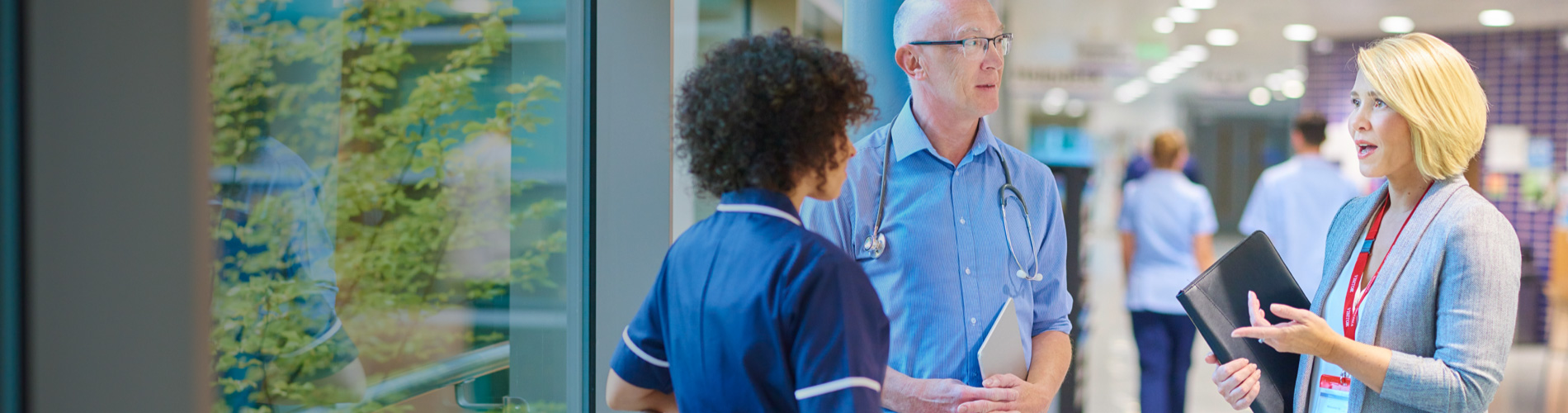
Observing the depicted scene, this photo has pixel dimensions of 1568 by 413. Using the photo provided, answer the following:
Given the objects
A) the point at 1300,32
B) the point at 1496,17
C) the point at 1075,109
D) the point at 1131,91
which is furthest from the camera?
the point at 1075,109

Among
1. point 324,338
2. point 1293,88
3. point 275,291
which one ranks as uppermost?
point 1293,88

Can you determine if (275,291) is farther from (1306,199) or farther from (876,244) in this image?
(1306,199)

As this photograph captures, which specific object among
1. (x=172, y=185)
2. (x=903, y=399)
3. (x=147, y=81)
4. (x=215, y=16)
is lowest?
(x=903, y=399)

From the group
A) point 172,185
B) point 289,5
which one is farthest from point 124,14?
point 289,5

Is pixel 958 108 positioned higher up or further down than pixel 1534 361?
higher up

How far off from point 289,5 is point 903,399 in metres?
1.26

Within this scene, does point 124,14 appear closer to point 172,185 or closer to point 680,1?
point 172,185

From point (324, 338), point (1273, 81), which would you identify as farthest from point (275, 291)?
point (1273, 81)

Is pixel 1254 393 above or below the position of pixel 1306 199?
below

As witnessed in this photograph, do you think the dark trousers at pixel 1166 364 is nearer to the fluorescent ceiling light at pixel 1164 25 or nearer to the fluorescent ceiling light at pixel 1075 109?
the fluorescent ceiling light at pixel 1164 25

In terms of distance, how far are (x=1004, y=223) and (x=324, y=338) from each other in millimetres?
1281

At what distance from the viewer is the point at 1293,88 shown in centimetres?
1369

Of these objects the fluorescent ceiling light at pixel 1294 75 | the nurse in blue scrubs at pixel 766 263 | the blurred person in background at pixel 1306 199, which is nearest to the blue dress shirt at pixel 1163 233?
the blurred person in background at pixel 1306 199

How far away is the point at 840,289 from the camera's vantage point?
3.51ft
